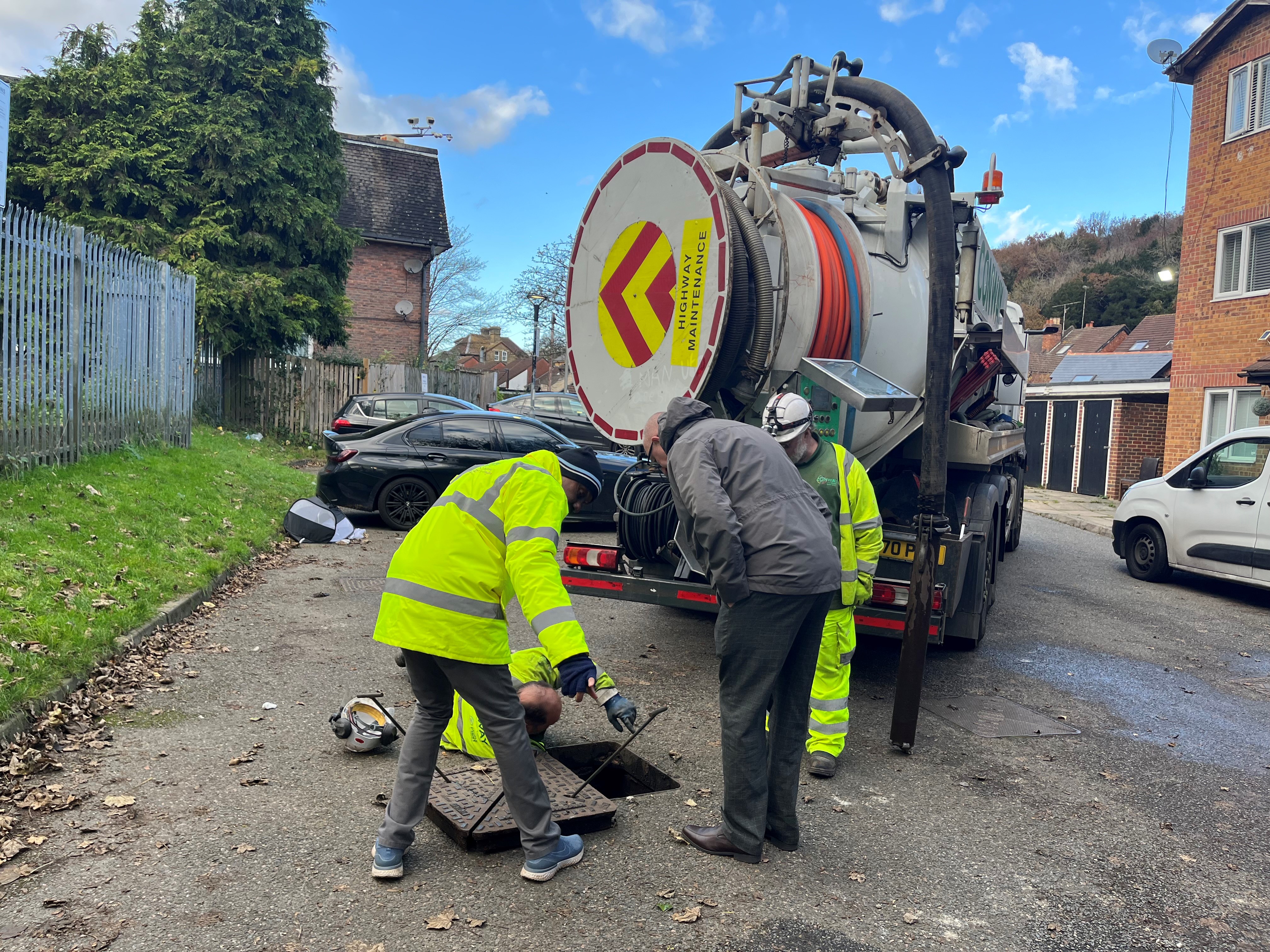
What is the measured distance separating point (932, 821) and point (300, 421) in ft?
65.2

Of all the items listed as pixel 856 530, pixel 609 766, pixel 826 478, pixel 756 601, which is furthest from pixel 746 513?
pixel 609 766

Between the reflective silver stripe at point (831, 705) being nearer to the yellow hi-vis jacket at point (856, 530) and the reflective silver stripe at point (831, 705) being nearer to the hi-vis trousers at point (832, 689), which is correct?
the hi-vis trousers at point (832, 689)

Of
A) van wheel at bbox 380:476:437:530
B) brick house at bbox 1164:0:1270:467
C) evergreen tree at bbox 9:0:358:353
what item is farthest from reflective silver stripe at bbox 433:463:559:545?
evergreen tree at bbox 9:0:358:353

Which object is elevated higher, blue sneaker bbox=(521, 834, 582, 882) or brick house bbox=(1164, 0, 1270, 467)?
brick house bbox=(1164, 0, 1270, 467)

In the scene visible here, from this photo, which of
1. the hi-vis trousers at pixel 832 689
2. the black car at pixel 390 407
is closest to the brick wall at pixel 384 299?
the black car at pixel 390 407

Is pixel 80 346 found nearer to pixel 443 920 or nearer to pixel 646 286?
pixel 646 286

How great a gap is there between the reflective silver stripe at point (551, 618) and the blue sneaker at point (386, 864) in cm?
100

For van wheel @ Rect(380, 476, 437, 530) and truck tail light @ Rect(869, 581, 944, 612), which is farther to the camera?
van wheel @ Rect(380, 476, 437, 530)

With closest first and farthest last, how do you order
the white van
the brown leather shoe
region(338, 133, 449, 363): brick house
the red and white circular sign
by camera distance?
the brown leather shoe, the red and white circular sign, the white van, region(338, 133, 449, 363): brick house

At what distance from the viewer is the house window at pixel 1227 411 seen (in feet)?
55.8

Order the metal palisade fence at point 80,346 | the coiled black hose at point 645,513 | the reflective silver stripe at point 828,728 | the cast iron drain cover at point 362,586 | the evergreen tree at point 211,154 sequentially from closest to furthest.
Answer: the reflective silver stripe at point 828,728 < the coiled black hose at point 645,513 < the cast iron drain cover at point 362,586 < the metal palisade fence at point 80,346 < the evergreen tree at point 211,154

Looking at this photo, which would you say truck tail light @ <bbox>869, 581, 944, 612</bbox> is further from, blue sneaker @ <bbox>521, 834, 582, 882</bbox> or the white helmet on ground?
the white helmet on ground

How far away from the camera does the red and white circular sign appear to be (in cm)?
539

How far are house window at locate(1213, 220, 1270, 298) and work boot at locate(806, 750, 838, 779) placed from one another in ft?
52.9
